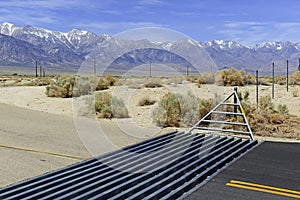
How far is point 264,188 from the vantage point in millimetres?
5500

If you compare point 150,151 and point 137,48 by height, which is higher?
point 137,48

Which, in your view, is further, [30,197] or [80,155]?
[80,155]

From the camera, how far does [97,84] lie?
983 inches

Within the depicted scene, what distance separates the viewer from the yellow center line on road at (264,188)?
5.31m

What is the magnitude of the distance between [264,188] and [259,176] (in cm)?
60

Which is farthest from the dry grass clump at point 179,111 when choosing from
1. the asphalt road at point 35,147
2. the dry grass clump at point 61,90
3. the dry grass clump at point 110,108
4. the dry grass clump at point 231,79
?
the dry grass clump at point 231,79

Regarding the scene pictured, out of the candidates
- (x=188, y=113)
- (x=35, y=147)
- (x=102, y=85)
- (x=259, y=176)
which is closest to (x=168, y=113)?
(x=188, y=113)

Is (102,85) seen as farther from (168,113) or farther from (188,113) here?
(188,113)

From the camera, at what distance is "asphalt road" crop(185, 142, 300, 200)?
521 cm

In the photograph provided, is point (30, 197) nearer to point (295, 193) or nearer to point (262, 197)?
point (262, 197)

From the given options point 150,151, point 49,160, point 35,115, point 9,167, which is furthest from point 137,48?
point 35,115

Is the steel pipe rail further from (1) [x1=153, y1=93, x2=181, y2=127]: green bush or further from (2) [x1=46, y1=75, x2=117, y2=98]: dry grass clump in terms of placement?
(2) [x1=46, y1=75, x2=117, y2=98]: dry grass clump

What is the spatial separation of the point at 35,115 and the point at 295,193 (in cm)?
1154

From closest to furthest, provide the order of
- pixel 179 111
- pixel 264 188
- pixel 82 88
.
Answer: pixel 264 188 → pixel 179 111 → pixel 82 88
